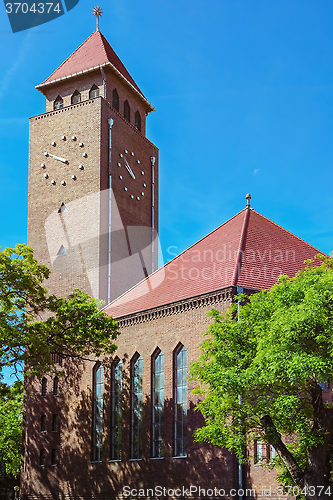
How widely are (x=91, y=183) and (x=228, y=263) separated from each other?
13.1 metres

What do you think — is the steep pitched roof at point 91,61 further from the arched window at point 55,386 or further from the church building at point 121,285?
the arched window at point 55,386

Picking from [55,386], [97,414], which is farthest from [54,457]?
[97,414]

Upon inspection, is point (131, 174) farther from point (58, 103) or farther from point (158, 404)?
point (158, 404)

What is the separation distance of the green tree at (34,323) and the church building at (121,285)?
2746 millimetres

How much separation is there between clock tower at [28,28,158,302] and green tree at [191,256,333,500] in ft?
56.0

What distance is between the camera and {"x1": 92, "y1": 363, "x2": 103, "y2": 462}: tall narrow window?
2702 centimetres

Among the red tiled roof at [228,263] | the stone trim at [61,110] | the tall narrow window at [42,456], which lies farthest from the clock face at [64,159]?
the tall narrow window at [42,456]

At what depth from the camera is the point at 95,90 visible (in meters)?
37.9

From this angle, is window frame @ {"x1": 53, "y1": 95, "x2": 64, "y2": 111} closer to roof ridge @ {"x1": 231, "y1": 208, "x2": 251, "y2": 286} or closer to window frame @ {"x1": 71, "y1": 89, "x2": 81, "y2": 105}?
window frame @ {"x1": 71, "y1": 89, "x2": 81, "y2": 105}

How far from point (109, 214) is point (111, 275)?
11.9ft

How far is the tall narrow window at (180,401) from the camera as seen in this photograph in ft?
75.6

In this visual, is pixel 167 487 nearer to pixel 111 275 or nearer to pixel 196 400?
pixel 196 400

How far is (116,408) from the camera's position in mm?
26562

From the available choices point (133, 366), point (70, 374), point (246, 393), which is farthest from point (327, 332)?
point (70, 374)
